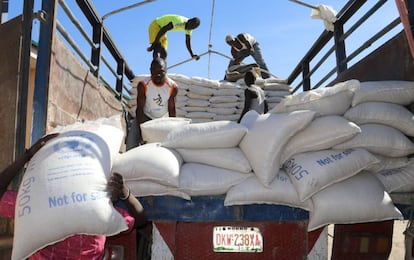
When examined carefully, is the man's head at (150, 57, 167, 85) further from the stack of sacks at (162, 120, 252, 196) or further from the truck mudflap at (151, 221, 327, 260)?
the truck mudflap at (151, 221, 327, 260)

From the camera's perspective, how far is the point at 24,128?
1.81 metres

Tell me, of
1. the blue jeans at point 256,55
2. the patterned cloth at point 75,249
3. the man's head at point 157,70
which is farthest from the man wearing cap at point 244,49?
the patterned cloth at point 75,249

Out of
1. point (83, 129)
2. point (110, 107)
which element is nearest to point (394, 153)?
point (83, 129)

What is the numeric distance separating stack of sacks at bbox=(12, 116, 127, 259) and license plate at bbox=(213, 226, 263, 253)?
1.41ft

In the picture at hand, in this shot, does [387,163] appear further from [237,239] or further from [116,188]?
[116,188]

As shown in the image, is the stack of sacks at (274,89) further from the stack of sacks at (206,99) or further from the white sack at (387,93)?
the white sack at (387,93)

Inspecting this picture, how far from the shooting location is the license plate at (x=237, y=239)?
1.63 metres

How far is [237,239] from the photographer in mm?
1656

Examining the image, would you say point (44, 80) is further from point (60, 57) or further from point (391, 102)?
point (391, 102)

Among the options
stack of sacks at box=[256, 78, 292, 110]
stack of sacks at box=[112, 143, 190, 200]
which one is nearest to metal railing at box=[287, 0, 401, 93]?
stack of sacks at box=[256, 78, 292, 110]

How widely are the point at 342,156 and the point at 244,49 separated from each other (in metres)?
3.64

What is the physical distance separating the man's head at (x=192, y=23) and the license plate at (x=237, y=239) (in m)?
4.02

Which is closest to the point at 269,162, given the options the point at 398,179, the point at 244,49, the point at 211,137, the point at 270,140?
the point at 270,140

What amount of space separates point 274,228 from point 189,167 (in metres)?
0.46
